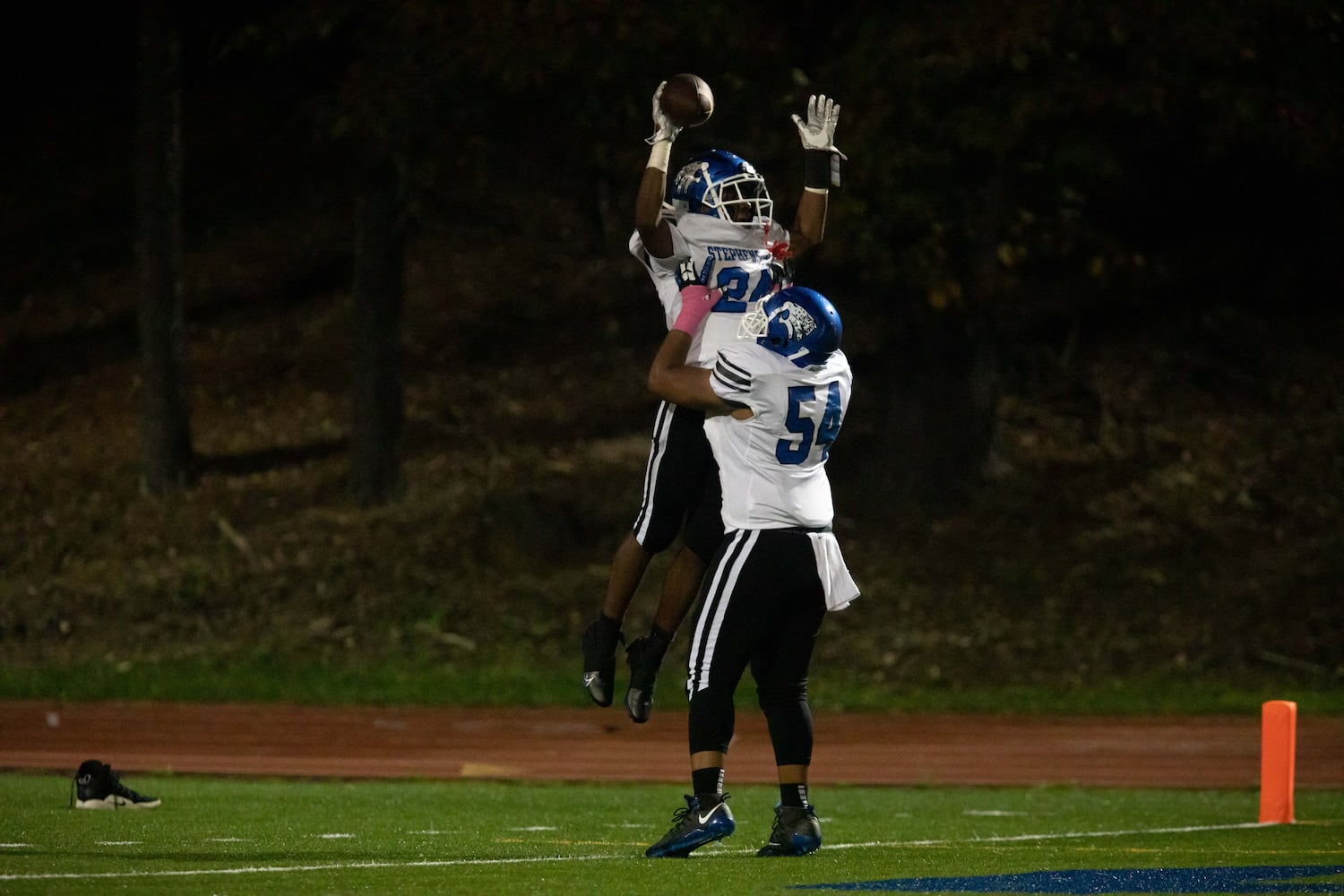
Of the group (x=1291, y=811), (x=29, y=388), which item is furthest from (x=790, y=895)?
(x=29, y=388)

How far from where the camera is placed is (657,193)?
25.8 feet

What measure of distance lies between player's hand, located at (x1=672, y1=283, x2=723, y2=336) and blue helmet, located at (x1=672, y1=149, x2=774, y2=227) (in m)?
0.31

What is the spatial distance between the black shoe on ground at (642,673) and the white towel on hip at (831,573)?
941 millimetres

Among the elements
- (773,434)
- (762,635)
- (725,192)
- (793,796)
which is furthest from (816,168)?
(793,796)

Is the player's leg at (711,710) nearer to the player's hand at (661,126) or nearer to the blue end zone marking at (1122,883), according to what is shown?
the blue end zone marking at (1122,883)

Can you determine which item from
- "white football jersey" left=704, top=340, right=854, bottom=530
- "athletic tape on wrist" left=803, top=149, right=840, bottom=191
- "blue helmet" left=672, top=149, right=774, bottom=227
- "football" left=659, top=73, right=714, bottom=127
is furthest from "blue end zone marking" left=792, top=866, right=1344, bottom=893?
"football" left=659, top=73, right=714, bottom=127

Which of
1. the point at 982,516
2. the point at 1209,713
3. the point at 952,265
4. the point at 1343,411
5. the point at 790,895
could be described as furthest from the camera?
the point at 1343,411

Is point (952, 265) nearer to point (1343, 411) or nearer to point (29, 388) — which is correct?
point (1343, 411)

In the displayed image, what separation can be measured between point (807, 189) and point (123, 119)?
23.6 meters

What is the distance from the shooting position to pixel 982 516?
2008cm

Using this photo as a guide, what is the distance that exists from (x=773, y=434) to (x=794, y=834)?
1479 millimetres

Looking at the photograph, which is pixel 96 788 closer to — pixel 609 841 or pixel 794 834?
pixel 609 841

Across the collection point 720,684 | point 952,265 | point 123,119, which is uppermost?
point 123,119

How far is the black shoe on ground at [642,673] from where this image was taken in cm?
794
